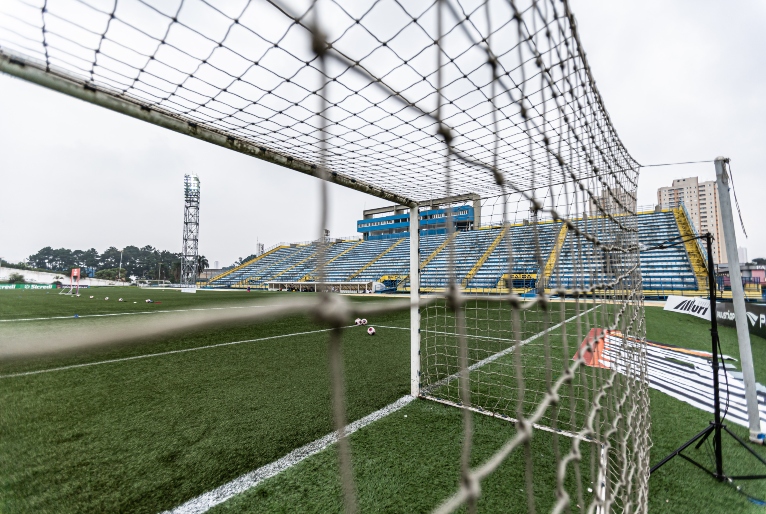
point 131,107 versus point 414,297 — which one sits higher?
point 131,107

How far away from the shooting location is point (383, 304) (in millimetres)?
823

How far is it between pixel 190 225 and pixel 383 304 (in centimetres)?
2917

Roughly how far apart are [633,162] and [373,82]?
7.94ft

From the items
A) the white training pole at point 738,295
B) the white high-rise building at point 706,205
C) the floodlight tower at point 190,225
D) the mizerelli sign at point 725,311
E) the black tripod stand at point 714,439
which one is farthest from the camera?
the floodlight tower at point 190,225

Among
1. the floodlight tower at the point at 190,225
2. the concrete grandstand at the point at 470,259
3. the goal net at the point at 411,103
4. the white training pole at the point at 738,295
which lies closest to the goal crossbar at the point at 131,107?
the goal net at the point at 411,103

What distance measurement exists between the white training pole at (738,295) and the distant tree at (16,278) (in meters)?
43.9

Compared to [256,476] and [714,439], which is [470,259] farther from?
[256,476]

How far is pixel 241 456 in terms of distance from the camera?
5.40 feet

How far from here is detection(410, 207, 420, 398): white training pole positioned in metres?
2.47

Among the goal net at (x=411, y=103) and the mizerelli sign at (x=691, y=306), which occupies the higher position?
the goal net at (x=411, y=103)

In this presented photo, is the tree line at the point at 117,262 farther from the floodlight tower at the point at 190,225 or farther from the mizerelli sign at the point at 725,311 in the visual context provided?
the mizerelli sign at the point at 725,311

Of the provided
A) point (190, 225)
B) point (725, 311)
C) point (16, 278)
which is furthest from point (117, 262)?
point (725, 311)

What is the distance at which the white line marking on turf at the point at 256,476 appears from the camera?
1304 mm

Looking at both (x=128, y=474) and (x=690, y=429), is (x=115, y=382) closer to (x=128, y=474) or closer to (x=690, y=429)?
(x=128, y=474)
